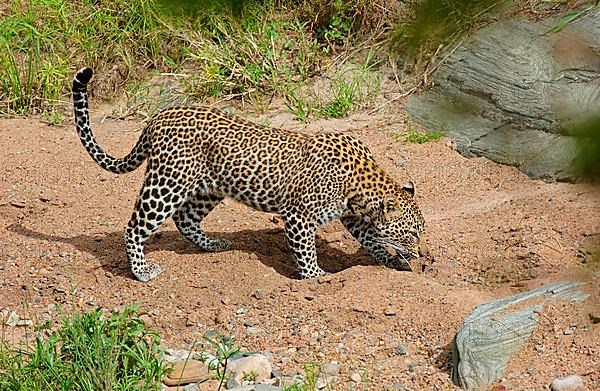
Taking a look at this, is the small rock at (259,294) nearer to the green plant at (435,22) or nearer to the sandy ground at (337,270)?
the sandy ground at (337,270)

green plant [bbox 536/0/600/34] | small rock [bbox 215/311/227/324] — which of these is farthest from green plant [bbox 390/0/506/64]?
small rock [bbox 215/311/227/324]

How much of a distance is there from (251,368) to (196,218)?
2212 millimetres

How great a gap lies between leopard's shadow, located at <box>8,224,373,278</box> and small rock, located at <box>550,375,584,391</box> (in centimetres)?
268

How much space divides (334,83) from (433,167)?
5.52ft


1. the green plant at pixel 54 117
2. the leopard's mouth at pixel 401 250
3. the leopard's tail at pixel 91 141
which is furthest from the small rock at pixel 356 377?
the green plant at pixel 54 117

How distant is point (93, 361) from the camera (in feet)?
18.4

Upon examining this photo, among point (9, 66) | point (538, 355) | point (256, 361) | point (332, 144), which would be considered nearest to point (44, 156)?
point (9, 66)

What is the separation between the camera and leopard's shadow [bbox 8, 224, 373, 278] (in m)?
7.96

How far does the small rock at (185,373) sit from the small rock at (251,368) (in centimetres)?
15

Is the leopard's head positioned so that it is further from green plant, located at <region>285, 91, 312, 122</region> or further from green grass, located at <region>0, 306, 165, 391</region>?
green plant, located at <region>285, 91, 312, 122</region>

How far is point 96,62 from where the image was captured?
11508mm

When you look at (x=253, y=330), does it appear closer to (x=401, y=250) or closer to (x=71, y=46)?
(x=401, y=250)

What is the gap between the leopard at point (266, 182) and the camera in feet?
24.9

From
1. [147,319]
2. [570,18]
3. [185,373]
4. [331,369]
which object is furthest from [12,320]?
[570,18]
